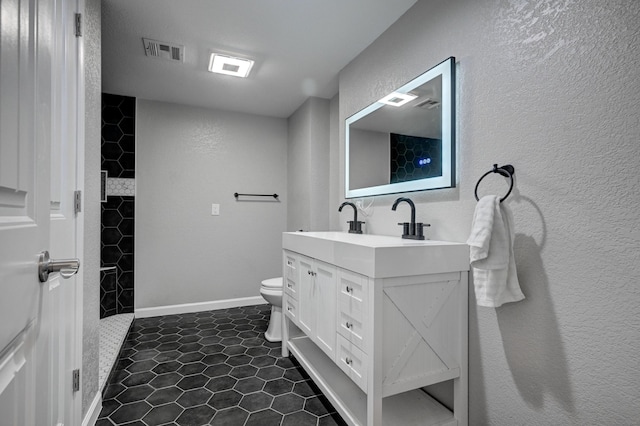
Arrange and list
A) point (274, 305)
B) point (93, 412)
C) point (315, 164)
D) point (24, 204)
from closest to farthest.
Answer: point (24, 204) < point (93, 412) < point (274, 305) < point (315, 164)

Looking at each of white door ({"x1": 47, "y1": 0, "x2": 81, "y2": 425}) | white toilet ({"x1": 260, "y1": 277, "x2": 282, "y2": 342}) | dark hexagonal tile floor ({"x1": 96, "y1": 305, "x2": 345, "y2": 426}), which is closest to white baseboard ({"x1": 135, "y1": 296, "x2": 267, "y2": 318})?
dark hexagonal tile floor ({"x1": 96, "y1": 305, "x2": 345, "y2": 426})

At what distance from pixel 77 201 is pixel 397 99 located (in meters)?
1.79

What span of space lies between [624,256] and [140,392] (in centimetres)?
240

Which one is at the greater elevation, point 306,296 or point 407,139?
point 407,139

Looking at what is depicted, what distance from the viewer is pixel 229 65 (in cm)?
258

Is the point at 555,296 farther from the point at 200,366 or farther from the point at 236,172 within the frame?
the point at 236,172

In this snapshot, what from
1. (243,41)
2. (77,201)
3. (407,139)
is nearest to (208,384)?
(77,201)

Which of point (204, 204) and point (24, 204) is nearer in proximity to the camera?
point (24, 204)

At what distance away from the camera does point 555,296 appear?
117 centimetres

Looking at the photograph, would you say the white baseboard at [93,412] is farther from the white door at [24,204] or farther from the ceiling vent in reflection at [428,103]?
the ceiling vent in reflection at [428,103]

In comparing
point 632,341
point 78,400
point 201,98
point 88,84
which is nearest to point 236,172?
point 201,98

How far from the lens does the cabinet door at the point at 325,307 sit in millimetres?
1645

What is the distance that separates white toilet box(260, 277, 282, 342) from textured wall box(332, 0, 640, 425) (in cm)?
154

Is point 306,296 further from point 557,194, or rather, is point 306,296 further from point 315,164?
point 315,164
